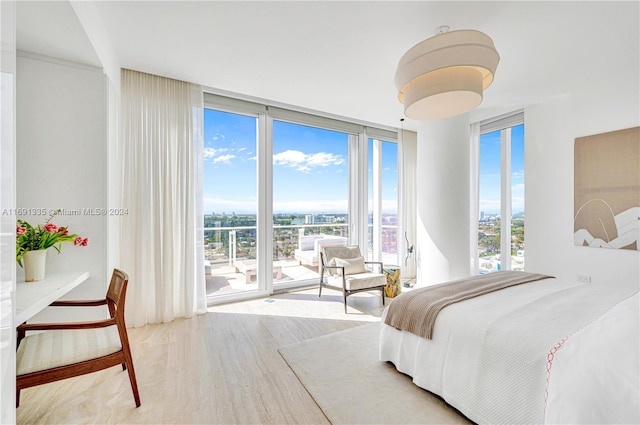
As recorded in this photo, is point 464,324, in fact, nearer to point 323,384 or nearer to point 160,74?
point 323,384

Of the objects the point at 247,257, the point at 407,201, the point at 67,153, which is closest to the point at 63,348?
the point at 67,153

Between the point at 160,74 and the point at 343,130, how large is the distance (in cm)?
265

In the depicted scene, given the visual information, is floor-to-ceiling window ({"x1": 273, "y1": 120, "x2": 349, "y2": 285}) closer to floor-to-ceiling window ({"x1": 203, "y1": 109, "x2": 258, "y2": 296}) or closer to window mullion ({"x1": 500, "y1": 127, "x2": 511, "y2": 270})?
floor-to-ceiling window ({"x1": 203, "y1": 109, "x2": 258, "y2": 296})

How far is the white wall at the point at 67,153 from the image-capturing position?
2.11 m

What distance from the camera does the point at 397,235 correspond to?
5.25 meters

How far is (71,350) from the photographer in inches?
61.1

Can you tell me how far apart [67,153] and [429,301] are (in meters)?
3.02

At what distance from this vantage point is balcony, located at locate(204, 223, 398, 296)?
3750 millimetres

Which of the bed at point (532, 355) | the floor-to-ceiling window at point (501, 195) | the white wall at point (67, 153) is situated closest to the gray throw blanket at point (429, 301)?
the bed at point (532, 355)

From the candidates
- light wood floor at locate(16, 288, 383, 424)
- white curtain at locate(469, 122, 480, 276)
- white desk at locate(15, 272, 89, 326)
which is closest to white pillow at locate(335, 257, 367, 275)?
light wood floor at locate(16, 288, 383, 424)

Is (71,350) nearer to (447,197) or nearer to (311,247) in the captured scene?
(311,247)

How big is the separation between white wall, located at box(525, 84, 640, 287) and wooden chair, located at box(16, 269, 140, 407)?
4552mm

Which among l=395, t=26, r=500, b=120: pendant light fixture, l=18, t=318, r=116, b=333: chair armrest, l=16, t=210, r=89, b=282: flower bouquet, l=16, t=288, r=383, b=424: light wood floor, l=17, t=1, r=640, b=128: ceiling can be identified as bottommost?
l=16, t=288, r=383, b=424: light wood floor

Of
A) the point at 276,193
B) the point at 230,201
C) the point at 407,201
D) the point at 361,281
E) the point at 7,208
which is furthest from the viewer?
the point at 407,201
